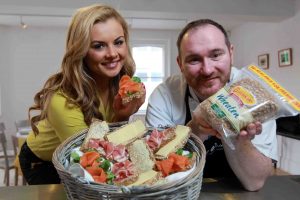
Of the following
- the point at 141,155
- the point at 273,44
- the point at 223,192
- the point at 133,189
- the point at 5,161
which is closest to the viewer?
the point at 133,189

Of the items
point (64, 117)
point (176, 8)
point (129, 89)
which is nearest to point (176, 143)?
point (129, 89)

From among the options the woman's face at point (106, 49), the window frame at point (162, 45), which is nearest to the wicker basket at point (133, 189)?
the woman's face at point (106, 49)

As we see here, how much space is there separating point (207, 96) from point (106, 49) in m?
0.43

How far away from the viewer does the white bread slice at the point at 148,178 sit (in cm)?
59

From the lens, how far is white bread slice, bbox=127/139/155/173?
65cm

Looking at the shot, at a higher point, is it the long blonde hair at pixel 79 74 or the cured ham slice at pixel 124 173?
the long blonde hair at pixel 79 74

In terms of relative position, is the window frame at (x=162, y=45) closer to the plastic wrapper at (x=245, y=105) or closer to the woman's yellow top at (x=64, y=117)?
the woman's yellow top at (x=64, y=117)

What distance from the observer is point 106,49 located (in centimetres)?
117

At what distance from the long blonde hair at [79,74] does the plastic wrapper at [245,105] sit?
1.72ft

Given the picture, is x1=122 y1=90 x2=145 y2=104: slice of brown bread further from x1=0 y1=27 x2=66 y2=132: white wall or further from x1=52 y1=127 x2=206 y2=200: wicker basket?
x1=0 y1=27 x2=66 y2=132: white wall

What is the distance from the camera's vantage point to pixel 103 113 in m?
1.21

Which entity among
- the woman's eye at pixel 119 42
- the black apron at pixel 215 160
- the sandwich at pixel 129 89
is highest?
the woman's eye at pixel 119 42

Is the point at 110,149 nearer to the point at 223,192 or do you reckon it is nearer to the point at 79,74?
the point at 223,192

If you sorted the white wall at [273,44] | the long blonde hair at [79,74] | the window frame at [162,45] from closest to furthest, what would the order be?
the long blonde hair at [79,74] → the white wall at [273,44] → the window frame at [162,45]
